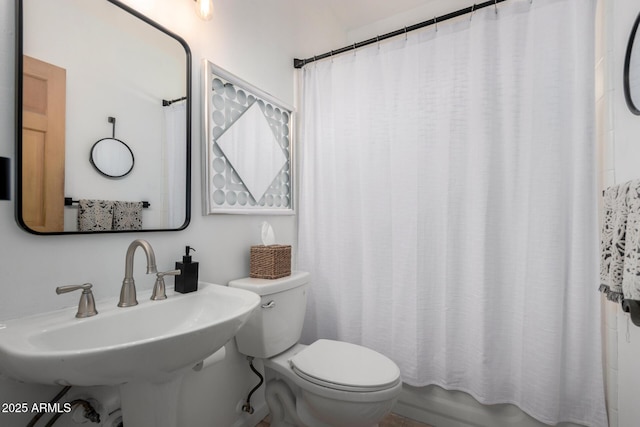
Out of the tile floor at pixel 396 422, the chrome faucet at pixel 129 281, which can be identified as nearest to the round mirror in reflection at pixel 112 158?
the chrome faucet at pixel 129 281

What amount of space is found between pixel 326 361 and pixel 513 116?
1.40 meters

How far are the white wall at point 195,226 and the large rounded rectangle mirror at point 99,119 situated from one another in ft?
0.11

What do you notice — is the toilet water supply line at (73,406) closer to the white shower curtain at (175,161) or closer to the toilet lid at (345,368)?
the white shower curtain at (175,161)

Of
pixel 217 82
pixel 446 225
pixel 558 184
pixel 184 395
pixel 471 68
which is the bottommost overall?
pixel 184 395

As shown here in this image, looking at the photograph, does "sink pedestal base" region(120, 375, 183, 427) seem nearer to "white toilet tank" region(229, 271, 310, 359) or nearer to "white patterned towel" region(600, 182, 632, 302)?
"white toilet tank" region(229, 271, 310, 359)

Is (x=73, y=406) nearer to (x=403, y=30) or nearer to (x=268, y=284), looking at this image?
(x=268, y=284)

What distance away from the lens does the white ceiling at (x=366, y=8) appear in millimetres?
2062

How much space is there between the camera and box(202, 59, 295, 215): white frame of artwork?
1331 millimetres

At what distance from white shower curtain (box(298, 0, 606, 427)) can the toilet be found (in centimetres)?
37

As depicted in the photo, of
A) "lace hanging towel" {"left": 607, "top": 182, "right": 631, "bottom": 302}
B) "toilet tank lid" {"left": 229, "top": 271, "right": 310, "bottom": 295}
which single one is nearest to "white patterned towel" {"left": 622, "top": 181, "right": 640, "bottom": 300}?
"lace hanging towel" {"left": 607, "top": 182, "right": 631, "bottom": 302}

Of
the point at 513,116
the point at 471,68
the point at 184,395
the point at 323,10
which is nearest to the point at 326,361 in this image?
the point at 184,395

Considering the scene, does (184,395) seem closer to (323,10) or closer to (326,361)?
(326,361)

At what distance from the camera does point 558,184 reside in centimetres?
130

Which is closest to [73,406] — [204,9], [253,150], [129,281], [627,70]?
[129,281]
